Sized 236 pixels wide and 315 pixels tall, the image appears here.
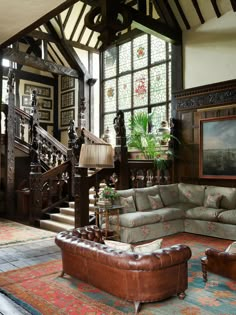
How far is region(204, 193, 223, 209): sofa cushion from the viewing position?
6.45 m

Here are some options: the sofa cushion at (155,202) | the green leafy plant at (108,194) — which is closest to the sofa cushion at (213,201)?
the sofa cushion at (155,202)

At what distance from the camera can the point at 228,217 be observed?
231 inches

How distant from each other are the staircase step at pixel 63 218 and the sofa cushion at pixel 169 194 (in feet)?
6.30

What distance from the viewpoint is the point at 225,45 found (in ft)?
24.0

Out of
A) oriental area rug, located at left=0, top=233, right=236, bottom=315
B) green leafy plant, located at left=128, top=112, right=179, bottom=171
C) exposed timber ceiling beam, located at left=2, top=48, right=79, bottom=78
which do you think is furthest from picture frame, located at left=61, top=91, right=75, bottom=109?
oriental area rug, located at left=0, top=233, right=236, bottom=315

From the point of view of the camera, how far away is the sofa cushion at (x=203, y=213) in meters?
6.09

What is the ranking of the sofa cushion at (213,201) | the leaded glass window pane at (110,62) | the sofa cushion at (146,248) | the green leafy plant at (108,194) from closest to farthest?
the sofa cushion at (146,248) < the green leafy plant at (108,194) < the sofa cushion at (213,201) < the leaded glass window pane at (110,62)

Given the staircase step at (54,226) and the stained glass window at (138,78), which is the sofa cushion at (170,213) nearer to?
the staircase step at (54,226)

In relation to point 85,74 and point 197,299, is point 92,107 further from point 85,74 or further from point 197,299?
point 197,299

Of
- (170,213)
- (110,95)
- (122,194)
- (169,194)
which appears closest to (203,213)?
(170,213)

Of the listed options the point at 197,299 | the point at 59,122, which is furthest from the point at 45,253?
the point at 59,122

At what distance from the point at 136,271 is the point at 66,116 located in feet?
32.7

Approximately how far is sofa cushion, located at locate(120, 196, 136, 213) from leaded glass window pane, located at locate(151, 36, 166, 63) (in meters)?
4.68

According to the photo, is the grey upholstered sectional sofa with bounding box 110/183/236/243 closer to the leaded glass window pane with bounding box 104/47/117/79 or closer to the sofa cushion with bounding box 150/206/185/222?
the sofa cushion with bounding box 150/206/185/222
